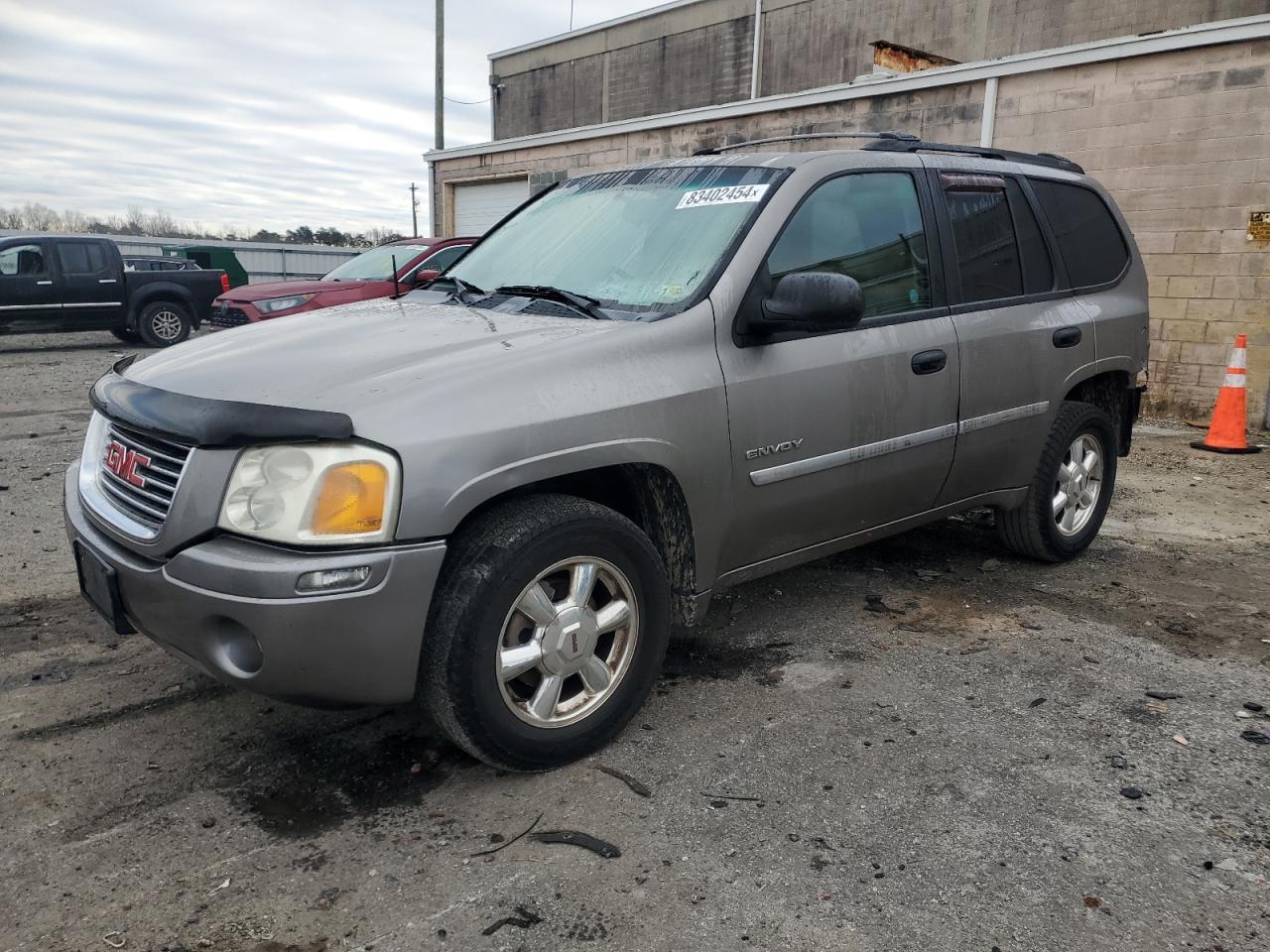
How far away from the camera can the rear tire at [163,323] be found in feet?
48.4

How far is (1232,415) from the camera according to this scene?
300 inches

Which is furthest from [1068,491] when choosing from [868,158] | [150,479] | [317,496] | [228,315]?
[228,315]

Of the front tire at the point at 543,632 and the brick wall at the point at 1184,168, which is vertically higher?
the brick wall at the point at 1184,168

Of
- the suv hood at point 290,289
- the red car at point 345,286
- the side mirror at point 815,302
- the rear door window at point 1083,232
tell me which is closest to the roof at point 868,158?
the rear door window at point 1083,232

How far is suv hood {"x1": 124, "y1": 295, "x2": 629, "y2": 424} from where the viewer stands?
246 centimetres

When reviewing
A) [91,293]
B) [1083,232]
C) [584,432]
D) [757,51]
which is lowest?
[584,432]

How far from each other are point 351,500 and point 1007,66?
9742 mm

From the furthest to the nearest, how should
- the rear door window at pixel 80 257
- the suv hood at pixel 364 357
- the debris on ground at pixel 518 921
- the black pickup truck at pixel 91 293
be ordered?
the rear door window at pixel 80 257
the black pickup truck at pixel 91 293
the suv hood at pixel 364 357
the debris on ground at pixel 518 921

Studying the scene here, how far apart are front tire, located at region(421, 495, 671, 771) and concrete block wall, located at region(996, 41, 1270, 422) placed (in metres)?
8.00

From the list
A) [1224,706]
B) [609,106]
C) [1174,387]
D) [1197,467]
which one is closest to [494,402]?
[1224,706]

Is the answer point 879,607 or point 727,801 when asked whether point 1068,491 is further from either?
point 727,801

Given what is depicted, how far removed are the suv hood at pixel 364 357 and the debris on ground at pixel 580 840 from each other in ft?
3.71

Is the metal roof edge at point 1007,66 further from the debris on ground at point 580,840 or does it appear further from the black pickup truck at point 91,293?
the debris on ground at point 580,840

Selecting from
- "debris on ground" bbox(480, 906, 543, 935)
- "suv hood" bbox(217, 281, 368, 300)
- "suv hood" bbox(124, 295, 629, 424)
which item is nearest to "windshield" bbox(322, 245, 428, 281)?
"suv hood" bbox(217, 281, 368, 300)
